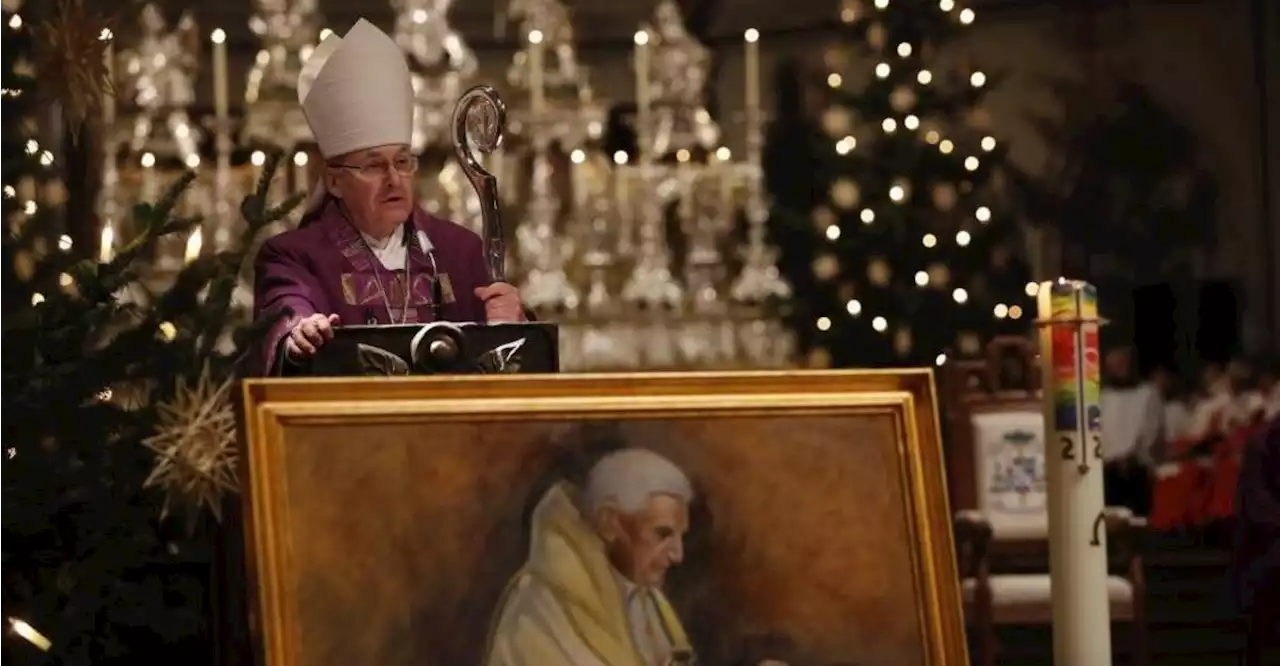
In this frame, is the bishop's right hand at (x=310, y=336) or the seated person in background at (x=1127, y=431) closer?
the bishop's right hand at (x=310, y=336)

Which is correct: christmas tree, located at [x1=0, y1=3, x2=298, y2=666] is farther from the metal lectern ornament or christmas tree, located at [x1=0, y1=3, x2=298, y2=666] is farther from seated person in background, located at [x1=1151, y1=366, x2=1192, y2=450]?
seated person in background, located at [x1=1151, y1=366, x2=1192, y2=450]


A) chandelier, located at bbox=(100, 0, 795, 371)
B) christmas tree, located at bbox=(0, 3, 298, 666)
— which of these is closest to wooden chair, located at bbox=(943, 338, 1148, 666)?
chandelier, located at bbox=(100, 0, 795, 371)

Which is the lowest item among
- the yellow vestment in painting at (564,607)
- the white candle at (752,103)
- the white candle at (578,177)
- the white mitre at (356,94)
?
the yellow vestment in painting at (564,607)

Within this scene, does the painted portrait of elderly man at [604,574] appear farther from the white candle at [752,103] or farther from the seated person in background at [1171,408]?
the seated person in background at [1171,408]

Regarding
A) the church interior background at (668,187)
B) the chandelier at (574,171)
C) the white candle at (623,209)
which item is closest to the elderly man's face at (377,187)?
the church interior background at (668,187)

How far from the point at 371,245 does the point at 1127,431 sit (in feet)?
23.2

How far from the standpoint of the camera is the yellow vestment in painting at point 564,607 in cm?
187

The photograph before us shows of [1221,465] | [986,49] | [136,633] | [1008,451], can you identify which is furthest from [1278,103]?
[136,633]

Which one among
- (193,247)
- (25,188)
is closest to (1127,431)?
(25,188)

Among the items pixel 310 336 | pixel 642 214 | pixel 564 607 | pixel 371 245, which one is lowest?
pixel 564 607

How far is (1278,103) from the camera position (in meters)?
10.3

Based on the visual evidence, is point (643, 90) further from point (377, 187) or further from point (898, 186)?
point (377, 187)

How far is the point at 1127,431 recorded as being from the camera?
9086 millimetres

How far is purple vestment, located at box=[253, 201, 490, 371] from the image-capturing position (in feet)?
8.25
